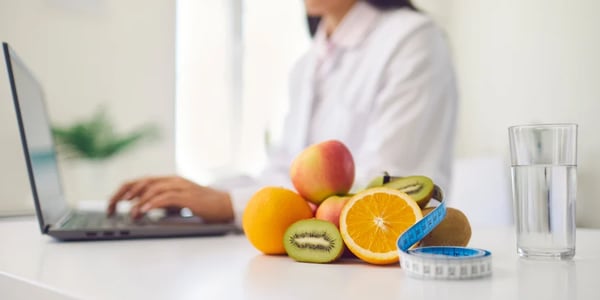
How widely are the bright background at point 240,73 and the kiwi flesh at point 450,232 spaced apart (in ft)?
5.43

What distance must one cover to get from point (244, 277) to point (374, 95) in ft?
3.84

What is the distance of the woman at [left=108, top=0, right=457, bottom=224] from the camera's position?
145 cm

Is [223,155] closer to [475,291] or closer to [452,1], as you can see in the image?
[452,1]

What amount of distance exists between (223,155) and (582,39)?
5.36ft

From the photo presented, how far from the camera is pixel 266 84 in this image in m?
2.81

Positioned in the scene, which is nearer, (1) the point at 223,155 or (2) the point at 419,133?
(2) the point at 419,133

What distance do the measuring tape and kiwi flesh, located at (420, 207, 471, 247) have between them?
0.12 feet

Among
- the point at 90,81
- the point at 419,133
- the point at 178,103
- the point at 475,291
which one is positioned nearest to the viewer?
the point at 475,291

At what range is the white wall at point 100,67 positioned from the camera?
1.94m

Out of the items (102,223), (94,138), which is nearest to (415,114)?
(102,223)

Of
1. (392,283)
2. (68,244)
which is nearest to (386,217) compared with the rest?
(392,283)

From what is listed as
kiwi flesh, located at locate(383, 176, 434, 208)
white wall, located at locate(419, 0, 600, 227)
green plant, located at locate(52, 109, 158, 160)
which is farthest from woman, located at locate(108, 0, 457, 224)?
white wall, located at locate(419, 0, 600, 227)

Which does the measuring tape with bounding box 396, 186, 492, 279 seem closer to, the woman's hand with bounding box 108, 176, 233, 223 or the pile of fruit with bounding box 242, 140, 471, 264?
the pile of fruit with bounding box 242, 140, 471, 264

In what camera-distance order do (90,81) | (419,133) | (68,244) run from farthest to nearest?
(90,81), (419,133), (68,244)
